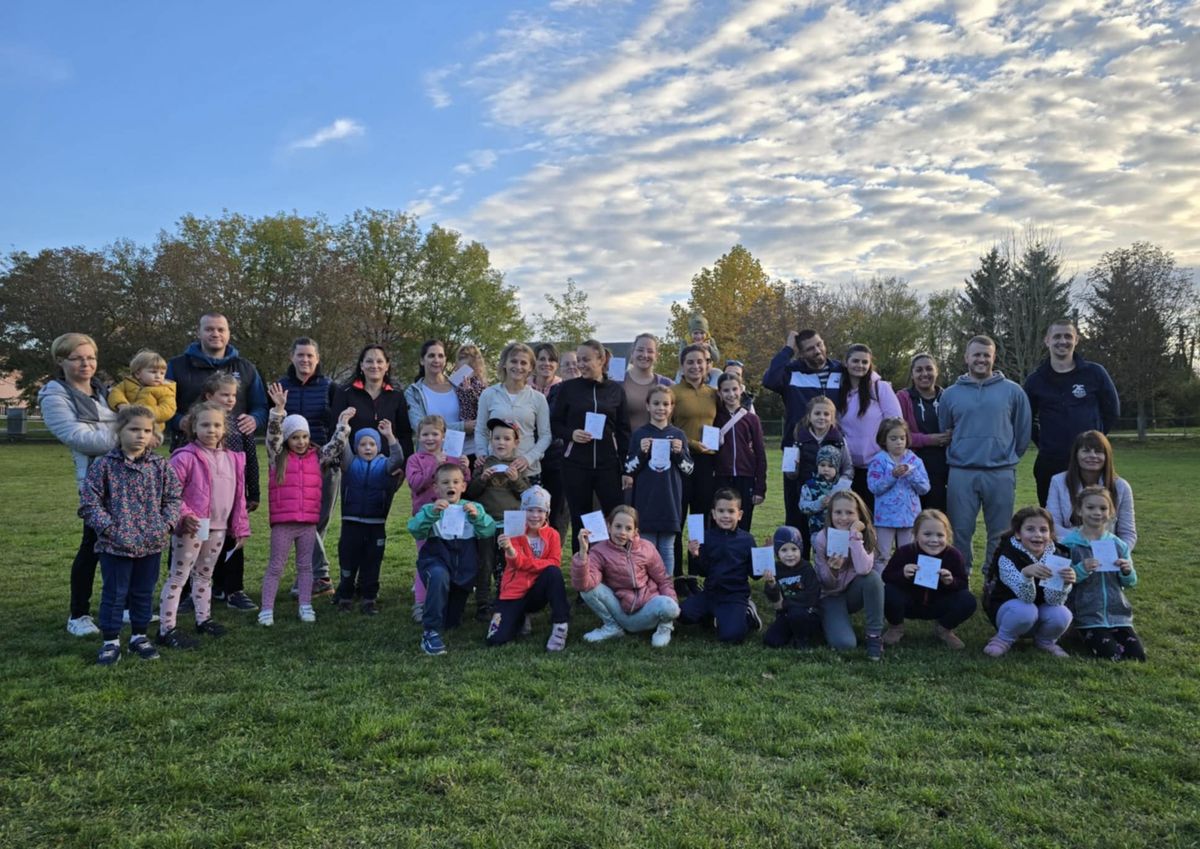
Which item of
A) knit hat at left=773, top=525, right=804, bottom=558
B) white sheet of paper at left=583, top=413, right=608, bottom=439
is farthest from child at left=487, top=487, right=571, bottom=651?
knit hat at left=773, top=525, right=804, bottom=558

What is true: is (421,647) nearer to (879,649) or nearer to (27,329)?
(879,649)

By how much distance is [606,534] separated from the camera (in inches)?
222

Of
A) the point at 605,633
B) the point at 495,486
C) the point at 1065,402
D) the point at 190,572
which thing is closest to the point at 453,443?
the point at 495,486

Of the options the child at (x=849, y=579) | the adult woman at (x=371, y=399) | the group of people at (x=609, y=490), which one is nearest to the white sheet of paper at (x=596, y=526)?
the group of people at (x=609, y=490)

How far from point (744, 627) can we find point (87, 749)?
402 cm

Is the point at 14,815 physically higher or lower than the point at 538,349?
lower

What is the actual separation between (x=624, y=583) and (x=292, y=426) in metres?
3.03

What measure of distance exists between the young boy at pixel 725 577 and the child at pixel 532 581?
0.99 m

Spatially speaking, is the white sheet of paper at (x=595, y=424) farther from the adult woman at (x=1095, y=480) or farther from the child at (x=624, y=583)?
the adult woman at (x=1095, y=480)

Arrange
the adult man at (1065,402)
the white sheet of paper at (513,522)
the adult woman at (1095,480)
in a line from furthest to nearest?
the adult man at (1065,402)
the adult woman at (1095,480)
the white sheet of paper at (513,522)

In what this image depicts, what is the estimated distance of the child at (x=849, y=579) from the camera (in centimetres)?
537

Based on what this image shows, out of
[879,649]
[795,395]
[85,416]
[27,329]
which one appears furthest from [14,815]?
[27,329]

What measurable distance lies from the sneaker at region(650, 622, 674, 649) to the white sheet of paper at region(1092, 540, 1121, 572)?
2.98 meters

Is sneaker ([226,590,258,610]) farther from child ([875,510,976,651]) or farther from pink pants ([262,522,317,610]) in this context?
child ([875,510,976,651])
